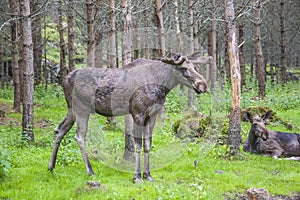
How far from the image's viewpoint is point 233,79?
413 inches

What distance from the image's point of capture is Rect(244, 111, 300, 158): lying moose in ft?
37.4

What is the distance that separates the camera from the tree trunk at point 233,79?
34.4ft

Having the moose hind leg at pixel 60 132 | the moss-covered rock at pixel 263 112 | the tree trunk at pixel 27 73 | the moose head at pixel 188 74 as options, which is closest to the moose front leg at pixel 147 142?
the moose head at pixel 188 74

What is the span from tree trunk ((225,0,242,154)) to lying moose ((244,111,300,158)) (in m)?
1.19

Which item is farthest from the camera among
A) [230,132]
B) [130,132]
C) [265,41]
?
[265,41]

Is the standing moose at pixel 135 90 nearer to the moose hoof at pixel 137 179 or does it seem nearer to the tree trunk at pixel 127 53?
the moose hoof at pixel 137 179

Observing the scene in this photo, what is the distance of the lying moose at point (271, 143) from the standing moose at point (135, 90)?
15.6ft

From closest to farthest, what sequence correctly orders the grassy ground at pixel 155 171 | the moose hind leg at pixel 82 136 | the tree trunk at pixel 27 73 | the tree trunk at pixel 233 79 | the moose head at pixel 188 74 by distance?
the grassy ground at pixel 155 171 → the moose head at pixel 188 74 → the moose hind leg at pixel 82 136 → the tree trunk at pixel 233 79 → the tree trunk at pixel 27 73

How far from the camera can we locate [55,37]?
43.1 meters

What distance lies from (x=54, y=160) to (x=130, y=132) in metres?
2.17

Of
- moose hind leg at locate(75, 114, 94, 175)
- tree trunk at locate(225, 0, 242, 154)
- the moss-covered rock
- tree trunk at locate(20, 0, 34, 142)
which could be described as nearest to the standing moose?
moose hind leg at locate(75, 114, 94, 175)

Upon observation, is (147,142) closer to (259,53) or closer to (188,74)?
(188,74)

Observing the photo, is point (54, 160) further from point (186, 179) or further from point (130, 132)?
point (186, 179)

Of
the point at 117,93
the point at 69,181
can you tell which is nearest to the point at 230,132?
the point at 117,93
